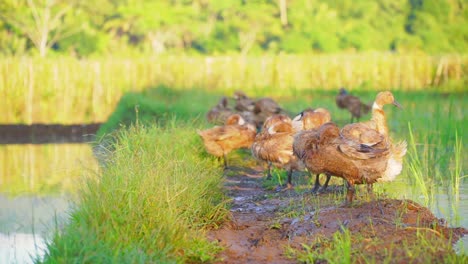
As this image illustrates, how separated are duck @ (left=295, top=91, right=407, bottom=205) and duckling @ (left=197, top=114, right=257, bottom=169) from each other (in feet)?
11.5

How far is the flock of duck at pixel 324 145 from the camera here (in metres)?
7.85

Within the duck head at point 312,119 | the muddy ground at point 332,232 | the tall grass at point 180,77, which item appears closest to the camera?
the muddy ground at point 332,232

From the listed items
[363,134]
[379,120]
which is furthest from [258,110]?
[363,134]

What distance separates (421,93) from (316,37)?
20200mm

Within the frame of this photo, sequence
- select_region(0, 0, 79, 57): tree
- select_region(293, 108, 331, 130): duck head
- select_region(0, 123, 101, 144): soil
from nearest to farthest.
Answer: select_region(293, 108, 331, 130): duck head < select_region(0, 123, 101, 144): soil < select_region(0, 0, 79, 57): tree

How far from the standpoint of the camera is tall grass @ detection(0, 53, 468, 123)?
26281 mm

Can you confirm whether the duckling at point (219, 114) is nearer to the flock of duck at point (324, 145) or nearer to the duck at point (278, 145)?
the flock of duck at point (324, 145)

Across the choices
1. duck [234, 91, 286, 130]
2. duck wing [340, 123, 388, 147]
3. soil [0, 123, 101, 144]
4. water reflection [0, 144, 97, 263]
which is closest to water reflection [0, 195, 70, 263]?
water reflection [0, 144, 97, 263]

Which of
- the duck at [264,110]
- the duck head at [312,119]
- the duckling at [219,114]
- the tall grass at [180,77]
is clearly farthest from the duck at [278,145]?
the tall grass at [180,77]

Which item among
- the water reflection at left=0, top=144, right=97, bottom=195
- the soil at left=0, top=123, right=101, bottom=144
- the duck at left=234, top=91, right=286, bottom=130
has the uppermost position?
the duck at left=234, top=91, right=286, bottom=130

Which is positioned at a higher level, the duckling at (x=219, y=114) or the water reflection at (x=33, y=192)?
the duckling at (x=219, y=114)

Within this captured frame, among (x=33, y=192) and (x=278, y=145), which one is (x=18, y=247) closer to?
(x=278, y=145)

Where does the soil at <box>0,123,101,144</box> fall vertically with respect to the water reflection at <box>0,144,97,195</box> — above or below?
below

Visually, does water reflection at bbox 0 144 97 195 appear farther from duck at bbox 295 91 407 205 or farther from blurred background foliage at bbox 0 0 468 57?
blurred background foliage at bbox 0 0 468 57
